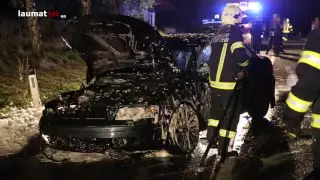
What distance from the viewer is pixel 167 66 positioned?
6.51m

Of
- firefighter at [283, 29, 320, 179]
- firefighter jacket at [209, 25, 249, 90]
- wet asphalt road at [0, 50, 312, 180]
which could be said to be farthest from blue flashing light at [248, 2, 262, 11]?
firefighter at [283, 29, 320, 179]

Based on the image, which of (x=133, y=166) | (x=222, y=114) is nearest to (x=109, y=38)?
(x=133, y=166)

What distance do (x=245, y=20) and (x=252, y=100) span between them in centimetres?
174

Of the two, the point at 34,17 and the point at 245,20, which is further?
the point at 34,17

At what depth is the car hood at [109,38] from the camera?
6496mm

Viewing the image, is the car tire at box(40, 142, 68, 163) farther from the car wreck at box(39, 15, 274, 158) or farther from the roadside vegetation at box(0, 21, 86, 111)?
the roadside vegetation at box(0, 21, 86, 111)

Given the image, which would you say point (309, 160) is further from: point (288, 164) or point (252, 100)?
point (252, 100)

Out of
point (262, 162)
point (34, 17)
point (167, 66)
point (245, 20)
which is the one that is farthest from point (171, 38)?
point (34, 17)

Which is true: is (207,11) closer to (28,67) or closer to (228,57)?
(28,67)

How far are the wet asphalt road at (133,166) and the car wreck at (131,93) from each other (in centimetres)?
26

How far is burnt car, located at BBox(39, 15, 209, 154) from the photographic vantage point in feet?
18.1

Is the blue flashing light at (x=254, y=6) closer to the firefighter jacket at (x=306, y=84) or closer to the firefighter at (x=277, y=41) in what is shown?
the firefighter at (x=277, y=41)

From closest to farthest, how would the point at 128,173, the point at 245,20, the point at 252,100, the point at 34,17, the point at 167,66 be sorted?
the point at 128,173
the point at 245,20
the point at 167,66
the point at 252,100
the point at 34,17

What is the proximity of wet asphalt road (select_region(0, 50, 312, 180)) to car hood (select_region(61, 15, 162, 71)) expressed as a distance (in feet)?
5.64
